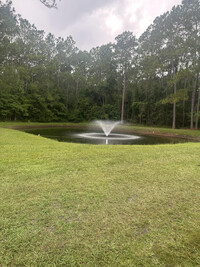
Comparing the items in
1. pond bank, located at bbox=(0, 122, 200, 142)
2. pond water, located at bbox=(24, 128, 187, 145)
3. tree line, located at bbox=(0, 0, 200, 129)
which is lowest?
pond water, located at bbox=(24, 128, 187, 145)

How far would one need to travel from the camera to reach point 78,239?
180 cm

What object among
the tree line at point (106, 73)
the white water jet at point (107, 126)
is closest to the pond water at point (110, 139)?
Answer: the white water jet at point (107, 126)

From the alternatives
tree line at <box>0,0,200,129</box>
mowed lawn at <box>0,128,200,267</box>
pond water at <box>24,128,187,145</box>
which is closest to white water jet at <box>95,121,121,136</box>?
tree line at <box>0,0,200,129</box>

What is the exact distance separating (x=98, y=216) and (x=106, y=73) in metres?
37.4

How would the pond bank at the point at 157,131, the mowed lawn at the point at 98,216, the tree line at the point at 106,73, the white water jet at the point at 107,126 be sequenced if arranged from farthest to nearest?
the white water jet at the point at 107,126 → the tree line at the point at 106,73 → the pond bank at the point at 157,131 → the mowed lawn at the point at 98,216

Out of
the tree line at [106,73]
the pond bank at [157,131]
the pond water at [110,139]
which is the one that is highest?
the tree line at [106,73]

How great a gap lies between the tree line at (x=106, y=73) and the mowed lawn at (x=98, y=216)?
58.4 ft

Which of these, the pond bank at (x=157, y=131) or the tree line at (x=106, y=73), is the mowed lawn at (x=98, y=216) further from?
the tree line at (x=106, y=73)

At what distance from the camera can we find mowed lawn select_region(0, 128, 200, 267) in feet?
5.28

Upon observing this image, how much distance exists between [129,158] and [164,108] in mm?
25628

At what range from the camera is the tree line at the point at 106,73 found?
19562 millimetres

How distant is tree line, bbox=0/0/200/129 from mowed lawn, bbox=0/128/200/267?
58.4 ft

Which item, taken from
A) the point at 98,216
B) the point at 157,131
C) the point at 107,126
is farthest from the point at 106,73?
the point at 98,216

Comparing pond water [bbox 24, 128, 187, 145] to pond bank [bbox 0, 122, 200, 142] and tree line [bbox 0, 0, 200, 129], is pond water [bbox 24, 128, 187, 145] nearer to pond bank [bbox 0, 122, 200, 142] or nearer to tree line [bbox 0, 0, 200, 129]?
pond bank [bbox 0, 122, 200, 142]
